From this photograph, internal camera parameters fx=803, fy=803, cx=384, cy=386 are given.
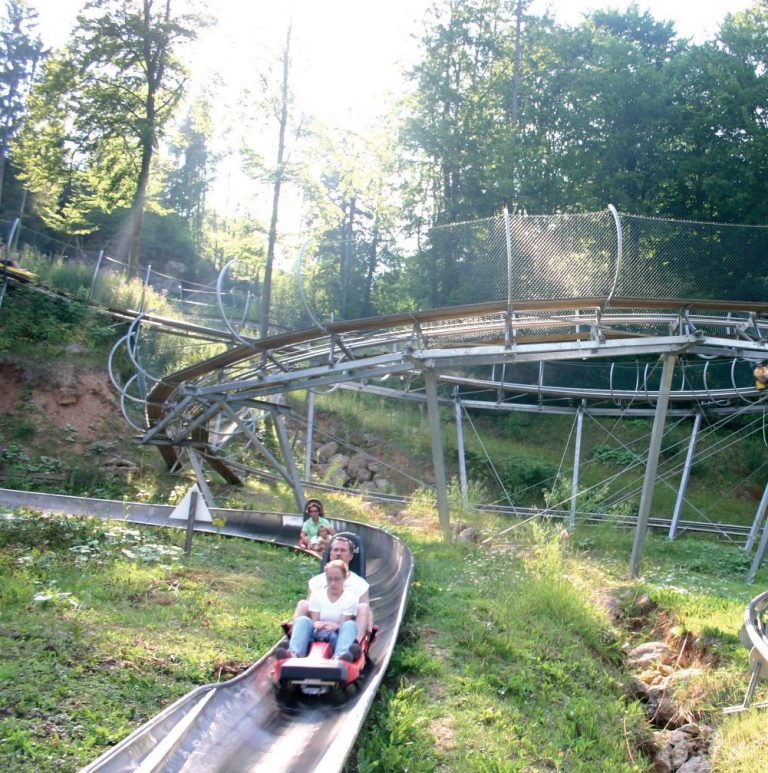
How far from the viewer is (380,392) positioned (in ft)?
69.2

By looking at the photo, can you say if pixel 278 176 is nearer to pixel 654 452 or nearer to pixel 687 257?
pixel 687 257

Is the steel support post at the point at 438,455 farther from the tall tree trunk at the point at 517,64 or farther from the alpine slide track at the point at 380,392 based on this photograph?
the tall tree trunk at the point at 517,64

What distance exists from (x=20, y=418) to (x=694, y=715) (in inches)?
718

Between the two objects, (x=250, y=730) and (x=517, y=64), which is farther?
(x=517, y=64)

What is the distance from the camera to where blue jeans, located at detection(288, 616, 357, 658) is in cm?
684

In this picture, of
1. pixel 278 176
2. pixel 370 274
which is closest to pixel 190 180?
pixel 278 176

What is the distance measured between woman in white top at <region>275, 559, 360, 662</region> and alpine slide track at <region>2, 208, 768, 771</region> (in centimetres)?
29

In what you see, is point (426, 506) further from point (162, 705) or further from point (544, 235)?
point (162, 705)

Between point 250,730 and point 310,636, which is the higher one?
point 310,636

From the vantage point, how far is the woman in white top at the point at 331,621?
22.3 ft

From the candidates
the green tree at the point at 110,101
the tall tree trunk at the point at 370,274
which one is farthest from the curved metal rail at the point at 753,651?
the green tree at the point at 110,101

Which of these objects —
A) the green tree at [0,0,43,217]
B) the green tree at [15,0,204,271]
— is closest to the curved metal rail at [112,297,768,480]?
the green tree at [15,0,204,271]

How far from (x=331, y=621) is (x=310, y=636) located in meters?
0.41

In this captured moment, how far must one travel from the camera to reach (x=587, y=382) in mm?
23250
